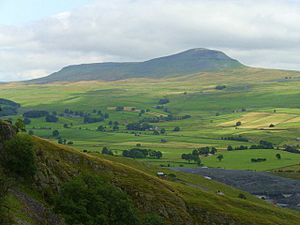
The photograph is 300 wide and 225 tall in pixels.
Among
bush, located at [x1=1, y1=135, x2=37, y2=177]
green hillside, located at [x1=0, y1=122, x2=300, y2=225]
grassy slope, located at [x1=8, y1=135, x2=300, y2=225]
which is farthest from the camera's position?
grassy slope, located at [x1=8, y1=135, x2=300, y2=225]

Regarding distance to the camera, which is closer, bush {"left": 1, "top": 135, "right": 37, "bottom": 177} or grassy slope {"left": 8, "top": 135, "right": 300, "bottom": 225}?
bush {"left": 1, "top": 135, "right": 37, "bottom": 177}

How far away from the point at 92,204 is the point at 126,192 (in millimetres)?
20394

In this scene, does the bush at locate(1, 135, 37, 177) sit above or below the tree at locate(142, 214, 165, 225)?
above

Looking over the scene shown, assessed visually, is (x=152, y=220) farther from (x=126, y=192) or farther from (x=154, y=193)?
(x=154, y=193)

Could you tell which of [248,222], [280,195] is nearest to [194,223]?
[248,222]

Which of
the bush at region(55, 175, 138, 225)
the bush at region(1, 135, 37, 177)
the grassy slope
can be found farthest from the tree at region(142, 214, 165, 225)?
the bush at region(1, 135, 37, 177)

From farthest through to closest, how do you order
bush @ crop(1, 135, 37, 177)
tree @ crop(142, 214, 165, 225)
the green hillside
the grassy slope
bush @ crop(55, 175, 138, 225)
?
1. the grassy slope
2. tree @ crop(142, 214, 165, 225)
3. bush @ crop(1, 135, 37, 177)
4. the green hillside
5. bush @ crop(55, 175, 138, 225)

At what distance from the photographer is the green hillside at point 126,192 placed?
68.6 m

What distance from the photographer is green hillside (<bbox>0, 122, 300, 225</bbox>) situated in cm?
6862

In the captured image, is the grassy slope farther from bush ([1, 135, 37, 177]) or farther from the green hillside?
bush ([1, 135, 37, 177])

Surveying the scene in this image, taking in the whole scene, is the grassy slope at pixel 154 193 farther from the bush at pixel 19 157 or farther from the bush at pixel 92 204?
the bush at pixel 92 204

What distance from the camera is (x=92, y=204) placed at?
70062 millimetres

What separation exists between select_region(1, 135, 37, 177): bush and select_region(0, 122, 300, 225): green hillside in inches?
18.7

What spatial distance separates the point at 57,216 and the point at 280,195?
12277 centimetres
